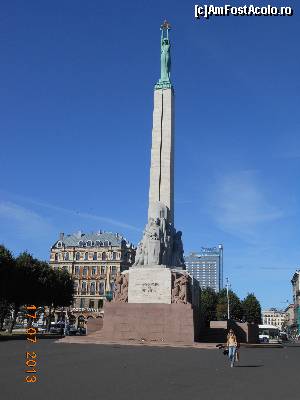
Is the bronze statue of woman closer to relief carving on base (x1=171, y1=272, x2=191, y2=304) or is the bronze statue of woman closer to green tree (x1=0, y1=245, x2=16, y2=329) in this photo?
relief carving on base (x1=171, y1=272, x2=191, y2=304)

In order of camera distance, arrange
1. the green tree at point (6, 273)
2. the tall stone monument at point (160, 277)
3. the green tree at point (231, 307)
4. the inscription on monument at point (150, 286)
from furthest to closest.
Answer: the green tree at point (231, 307) → the green tree at point (6, 273) → the inscription on monument at point (150, 286) → the tall stone monument at point (160, 277)

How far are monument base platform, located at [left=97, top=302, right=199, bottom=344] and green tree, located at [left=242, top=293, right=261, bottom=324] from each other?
5642 centimetres

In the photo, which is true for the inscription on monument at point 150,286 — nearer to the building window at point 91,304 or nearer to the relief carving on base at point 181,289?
the relief carving on base at point 181,289

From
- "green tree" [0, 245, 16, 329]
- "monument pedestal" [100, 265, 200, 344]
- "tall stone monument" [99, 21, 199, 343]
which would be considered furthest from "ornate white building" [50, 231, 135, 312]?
"monument pedestal" [100, 265, 200, 344]

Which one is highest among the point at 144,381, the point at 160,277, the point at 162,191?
the point at 162,191

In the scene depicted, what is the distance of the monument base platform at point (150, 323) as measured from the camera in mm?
35938

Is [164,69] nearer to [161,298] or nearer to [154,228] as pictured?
[154,228]

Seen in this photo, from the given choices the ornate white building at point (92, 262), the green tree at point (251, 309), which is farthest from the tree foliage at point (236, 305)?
the ornate white building at point (92, 262)

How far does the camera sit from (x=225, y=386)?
13.9m

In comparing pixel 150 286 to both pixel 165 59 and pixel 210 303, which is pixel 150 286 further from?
pixel 210 303

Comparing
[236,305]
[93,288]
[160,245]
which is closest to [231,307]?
[236,305]

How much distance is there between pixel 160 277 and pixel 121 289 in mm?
3624

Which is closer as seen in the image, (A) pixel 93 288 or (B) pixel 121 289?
(B) pixel 121 289

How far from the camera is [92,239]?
106938 mm
